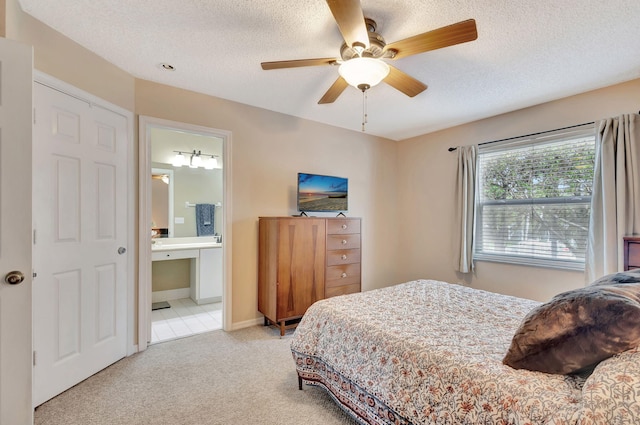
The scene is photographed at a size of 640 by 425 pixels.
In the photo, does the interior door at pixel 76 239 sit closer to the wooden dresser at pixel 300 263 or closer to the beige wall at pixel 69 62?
the beige wall at pixel 69 62

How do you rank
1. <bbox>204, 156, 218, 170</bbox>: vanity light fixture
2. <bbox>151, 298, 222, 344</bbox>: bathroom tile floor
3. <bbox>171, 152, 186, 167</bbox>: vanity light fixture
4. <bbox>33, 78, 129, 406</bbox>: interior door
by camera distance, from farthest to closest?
1. <bbox>204, 156, 218, 170</bbox>: vanity light fixture
2. <bbox>171, 152, 186, 167</bbox>: vanity light fixture
3. <bbox>151, 298, 222, 344</bbox>: bathroom tile floor
4. <bbox>33, 78, 129, 406</bbox>: interior door

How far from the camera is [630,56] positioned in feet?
7.10

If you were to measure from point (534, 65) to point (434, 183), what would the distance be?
6.52ft

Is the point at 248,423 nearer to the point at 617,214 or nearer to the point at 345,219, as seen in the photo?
the point at 345,219

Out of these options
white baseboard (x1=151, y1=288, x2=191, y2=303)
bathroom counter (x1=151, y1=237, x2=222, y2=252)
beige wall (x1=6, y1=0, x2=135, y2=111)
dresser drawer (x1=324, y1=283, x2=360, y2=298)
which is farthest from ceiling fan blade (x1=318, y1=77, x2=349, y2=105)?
white baseboard (x1=151, y1=288, x2=191, y2=303)

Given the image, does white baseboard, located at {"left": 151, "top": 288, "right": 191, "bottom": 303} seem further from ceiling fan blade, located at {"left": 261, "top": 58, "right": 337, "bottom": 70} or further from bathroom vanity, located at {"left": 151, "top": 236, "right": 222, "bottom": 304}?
ceiling fan blade, located at {"left": 261, "top": 58, "right": 337, "bottom": 70}

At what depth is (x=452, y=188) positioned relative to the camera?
12.8ft

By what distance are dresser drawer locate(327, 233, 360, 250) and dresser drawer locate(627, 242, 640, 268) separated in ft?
7.63

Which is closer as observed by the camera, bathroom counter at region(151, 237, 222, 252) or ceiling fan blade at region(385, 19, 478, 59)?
ceiling fan blade at region(385, 19, 478, 59)

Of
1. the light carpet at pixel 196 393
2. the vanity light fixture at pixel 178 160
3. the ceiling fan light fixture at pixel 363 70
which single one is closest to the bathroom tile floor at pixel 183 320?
the light carpet at pixel 196 393

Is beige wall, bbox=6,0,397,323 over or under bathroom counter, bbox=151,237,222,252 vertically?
over

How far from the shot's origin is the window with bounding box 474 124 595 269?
287 centimetres

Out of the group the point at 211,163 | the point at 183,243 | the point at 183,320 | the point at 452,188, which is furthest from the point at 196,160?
the point at 452,188

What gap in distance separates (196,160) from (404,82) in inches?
136
